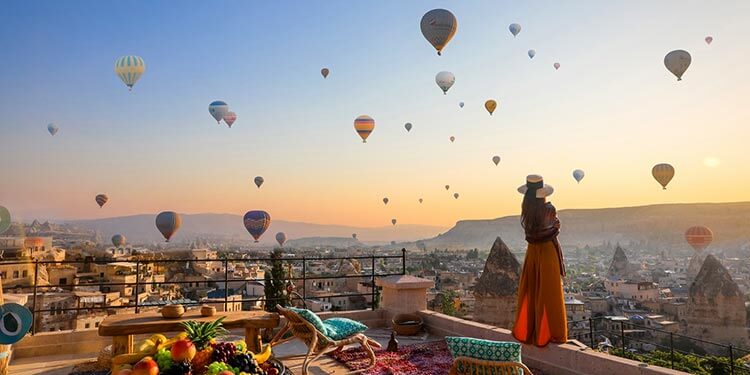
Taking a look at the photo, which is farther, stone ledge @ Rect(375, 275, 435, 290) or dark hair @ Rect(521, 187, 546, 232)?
stone ledge @ Rect(375, 275, 435, 290)

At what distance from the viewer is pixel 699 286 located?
4078 cm

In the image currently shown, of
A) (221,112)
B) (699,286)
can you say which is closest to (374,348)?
(221,112)

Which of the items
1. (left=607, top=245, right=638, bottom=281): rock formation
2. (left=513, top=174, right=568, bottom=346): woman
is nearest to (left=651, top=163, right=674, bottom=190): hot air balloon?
(left=513, top=174, right=568, bottom=346): woman

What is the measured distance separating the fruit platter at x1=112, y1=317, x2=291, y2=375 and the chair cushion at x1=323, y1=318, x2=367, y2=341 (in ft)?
8.79

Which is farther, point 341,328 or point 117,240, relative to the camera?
point 117,240

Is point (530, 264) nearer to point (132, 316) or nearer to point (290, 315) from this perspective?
point (290, 315)

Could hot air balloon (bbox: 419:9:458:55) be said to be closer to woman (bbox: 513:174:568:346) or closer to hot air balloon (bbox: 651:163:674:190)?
woman (bbox: 513:174:568:346)

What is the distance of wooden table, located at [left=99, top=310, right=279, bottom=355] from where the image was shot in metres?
4.52

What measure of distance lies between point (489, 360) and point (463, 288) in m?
64.4

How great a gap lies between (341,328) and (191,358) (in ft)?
10.1

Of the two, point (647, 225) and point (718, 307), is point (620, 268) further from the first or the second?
point (718, 307)

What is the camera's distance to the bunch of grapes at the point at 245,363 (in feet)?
8.37

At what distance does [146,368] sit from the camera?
2.40m

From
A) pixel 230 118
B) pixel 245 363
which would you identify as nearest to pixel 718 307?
pixel 230 118
